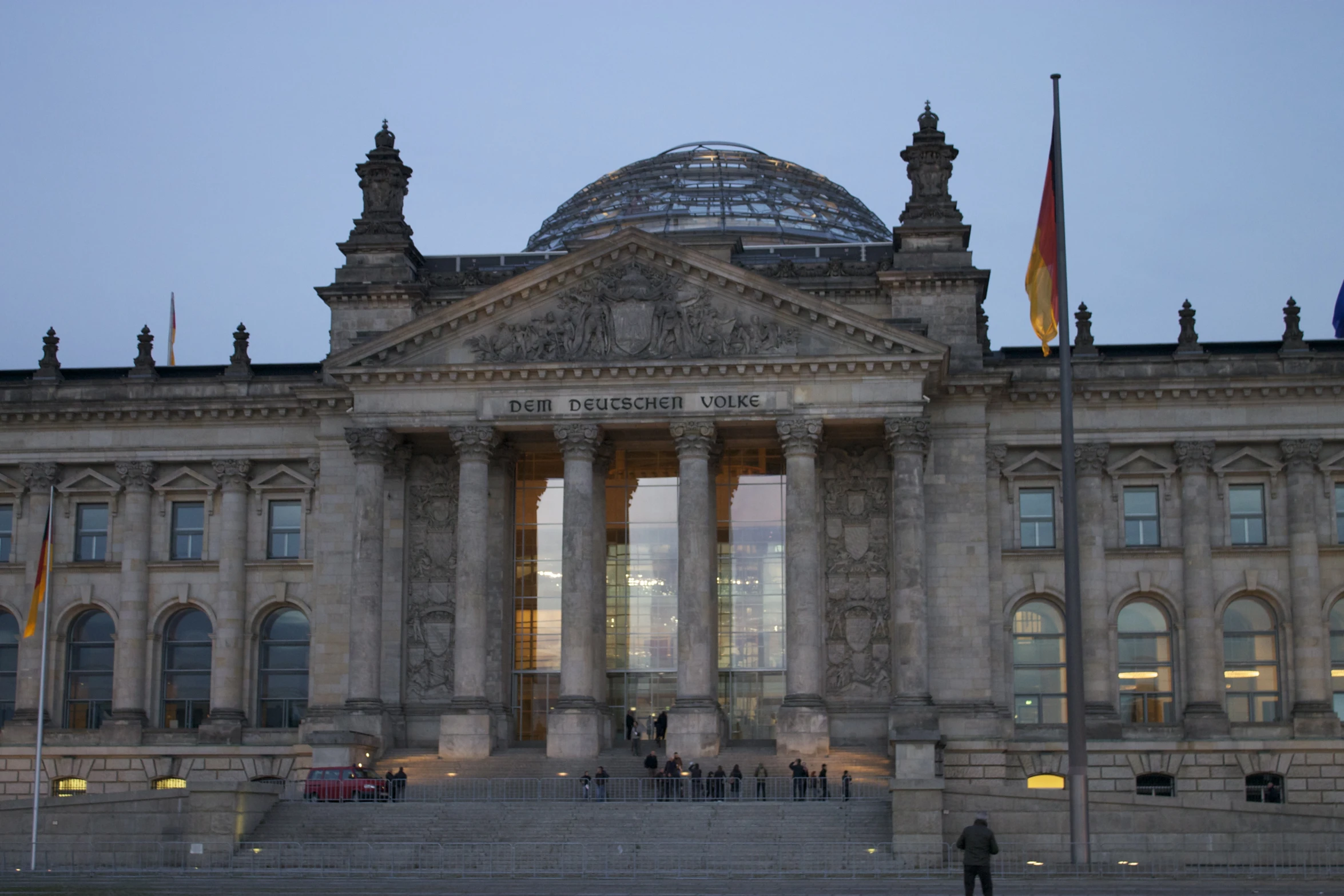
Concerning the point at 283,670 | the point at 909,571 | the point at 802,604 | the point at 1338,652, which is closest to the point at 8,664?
the point at 283,670

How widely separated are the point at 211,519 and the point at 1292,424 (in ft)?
129

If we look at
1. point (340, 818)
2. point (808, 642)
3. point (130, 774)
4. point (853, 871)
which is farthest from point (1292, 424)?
point (130, 774)

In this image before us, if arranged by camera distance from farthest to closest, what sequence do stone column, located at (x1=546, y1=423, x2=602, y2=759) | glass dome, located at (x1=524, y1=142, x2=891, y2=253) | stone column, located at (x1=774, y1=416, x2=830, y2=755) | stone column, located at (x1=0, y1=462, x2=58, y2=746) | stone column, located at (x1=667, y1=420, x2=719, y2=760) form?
glass dome, located at (x1=524, y1=142, x2=891, y2=253) → stone column, located at (x1=0, y1=462, x2=58, y2=746) → stone column, located at (x1=546, y1=423, x2=602, y2=759) → stone column, located at (x1=667, y1=420, x2=719, y2=760) → stone column, located at (x1=774, y1=416, x2=830, y2=755)

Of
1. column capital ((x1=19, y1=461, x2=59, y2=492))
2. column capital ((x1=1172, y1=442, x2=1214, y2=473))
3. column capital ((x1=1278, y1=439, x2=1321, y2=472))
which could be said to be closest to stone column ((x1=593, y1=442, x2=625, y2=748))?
column capital ((x1=1172, y1=442, x2=1214, y2=473))

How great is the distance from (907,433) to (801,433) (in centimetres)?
351

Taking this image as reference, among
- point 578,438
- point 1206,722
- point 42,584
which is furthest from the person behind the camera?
point 1206,722

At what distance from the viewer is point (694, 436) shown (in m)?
61.5

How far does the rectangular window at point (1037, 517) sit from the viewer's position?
66.1 m

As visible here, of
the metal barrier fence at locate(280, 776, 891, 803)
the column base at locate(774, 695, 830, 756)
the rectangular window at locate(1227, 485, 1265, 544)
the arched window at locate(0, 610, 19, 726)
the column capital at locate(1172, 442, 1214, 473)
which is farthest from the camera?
the arched window at locate(0, 610, 19, 726)

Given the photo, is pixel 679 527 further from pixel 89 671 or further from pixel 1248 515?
pixel 89 671

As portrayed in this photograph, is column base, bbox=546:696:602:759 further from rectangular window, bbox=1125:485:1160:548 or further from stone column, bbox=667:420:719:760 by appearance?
rectangular window, bbox=1125:485:1160:548

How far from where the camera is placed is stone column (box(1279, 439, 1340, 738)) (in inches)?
2468

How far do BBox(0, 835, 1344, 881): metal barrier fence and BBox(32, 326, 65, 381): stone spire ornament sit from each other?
83.5 ft

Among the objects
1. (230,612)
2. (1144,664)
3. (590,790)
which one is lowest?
(590,790)
